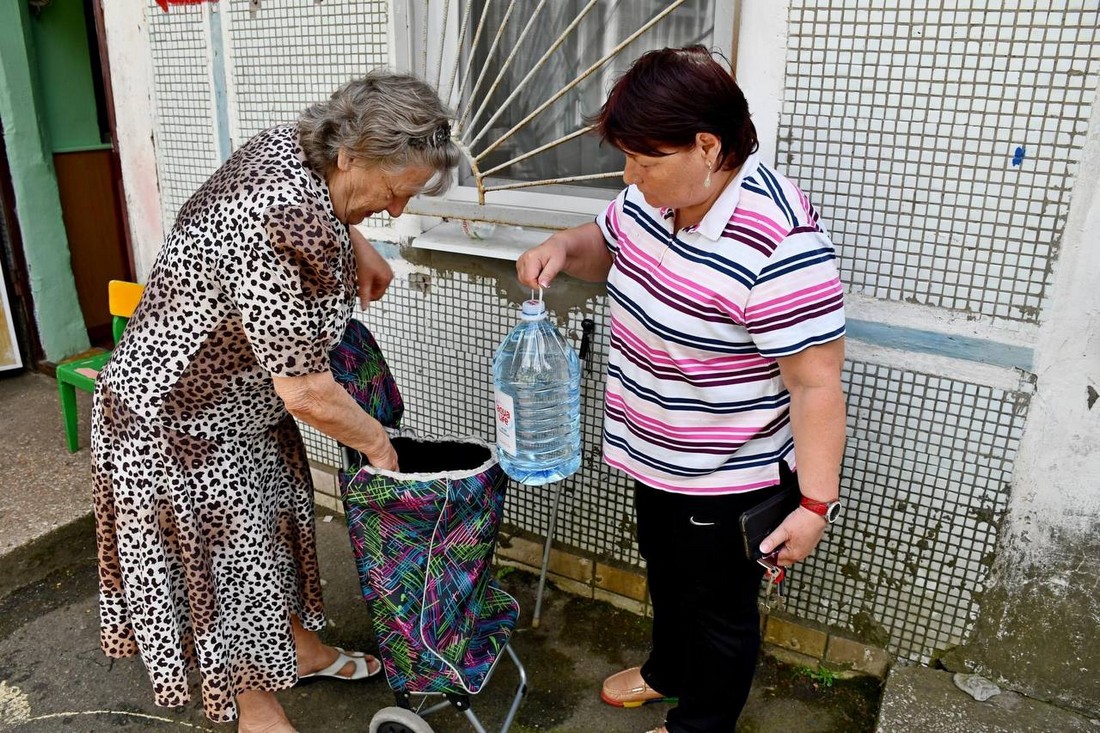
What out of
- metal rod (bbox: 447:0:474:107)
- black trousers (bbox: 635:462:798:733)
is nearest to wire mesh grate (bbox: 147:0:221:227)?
metal rod (bbox: 447:0:474:107)

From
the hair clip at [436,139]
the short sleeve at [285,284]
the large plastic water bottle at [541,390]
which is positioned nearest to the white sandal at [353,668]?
the large plastic water bottle at [541,390]

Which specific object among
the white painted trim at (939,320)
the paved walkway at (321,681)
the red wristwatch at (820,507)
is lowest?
the paved walkway at (321,681)

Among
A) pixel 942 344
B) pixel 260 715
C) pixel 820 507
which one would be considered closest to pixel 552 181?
pixel 942 344

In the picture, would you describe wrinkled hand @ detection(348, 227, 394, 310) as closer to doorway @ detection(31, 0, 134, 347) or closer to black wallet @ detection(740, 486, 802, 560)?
black wallet @ detection(740, 486, 802, 560)

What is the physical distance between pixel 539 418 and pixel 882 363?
1.11 meters

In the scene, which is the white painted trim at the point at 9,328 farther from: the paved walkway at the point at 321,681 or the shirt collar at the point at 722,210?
the shirt collar at the point at 722,210

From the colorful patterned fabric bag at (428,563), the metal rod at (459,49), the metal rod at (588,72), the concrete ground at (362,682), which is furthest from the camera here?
the metal rod at (459,49)

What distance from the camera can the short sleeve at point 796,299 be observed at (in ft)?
6.09

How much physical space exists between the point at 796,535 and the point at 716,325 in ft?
1.86

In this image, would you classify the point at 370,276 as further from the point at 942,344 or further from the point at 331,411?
the point at 942,344

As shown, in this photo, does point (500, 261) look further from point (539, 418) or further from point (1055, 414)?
point (1055, 414)

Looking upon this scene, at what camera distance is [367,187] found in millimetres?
2008

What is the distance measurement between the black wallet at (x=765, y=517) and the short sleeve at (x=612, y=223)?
0.79 m

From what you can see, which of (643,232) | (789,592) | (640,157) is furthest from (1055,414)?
(640,157)
